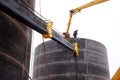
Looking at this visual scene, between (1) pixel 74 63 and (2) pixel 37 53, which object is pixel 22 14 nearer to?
(1) pixel 74 63

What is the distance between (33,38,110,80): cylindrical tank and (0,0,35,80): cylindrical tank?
8978 mm

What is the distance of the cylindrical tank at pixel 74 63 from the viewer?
19828mm

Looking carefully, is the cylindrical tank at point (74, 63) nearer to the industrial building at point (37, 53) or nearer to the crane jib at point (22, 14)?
the industrial building at point (37, 53)

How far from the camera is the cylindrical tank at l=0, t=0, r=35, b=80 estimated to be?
29.8ft

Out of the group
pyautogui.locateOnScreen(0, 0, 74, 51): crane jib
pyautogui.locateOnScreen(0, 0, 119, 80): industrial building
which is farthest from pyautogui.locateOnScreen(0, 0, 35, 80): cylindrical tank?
pyautogui.locateOnScreen(0, 0, 74, 51): crane jib

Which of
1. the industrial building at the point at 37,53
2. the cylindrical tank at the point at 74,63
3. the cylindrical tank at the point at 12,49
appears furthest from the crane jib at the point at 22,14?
the cylindrical tank at the point at 74,63

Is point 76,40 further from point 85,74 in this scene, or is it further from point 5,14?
point 5,14

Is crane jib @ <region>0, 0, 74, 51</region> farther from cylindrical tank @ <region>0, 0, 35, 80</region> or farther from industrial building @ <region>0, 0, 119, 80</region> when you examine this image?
cylindrical tank @ <region>0, 0, 35, 80</region>

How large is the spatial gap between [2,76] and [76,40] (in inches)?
521

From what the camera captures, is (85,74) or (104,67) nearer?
(85,74)

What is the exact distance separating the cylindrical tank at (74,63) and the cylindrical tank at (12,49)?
898 cm

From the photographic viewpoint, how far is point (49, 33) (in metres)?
12.6

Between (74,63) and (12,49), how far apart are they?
A: 35.9 feet

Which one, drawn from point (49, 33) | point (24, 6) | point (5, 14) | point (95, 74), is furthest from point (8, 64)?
point (95, 74)
